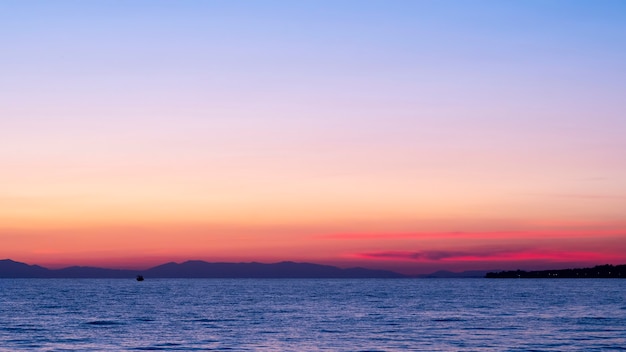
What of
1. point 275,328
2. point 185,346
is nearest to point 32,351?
point 185,346

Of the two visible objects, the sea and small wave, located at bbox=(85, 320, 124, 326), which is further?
small wave, located at bbox=(85, 320, 124, 326)

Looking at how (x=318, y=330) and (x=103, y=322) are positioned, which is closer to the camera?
(x=318, y=330)

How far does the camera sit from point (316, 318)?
83938 mm

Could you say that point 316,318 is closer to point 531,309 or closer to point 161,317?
point 161,317

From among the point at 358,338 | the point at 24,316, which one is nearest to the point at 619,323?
the point at 358,338

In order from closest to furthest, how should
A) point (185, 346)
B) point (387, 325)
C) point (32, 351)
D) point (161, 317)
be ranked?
point (32, 351)
point (185, 346)
point (387, 325)
point (161, 317)

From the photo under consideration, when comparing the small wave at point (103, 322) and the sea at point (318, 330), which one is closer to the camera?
the sea at point (318, 330)

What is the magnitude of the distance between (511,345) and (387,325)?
64.5 ft

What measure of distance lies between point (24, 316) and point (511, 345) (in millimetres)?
55532

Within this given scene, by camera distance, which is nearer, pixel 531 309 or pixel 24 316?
pixel 24 316

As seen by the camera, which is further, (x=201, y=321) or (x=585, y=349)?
(x=201, y=321)

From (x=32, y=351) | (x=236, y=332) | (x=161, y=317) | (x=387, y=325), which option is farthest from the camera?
(x=161, y=317)

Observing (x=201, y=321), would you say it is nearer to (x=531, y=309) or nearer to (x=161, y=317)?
(x=161, y=317)

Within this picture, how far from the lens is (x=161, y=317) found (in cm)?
8731
